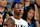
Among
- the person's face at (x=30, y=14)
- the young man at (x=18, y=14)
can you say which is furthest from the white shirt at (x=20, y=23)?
the person's face at (x=30, y=14)

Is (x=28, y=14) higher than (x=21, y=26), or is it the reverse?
(x=28, y=14)

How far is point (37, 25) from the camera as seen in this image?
1.46m

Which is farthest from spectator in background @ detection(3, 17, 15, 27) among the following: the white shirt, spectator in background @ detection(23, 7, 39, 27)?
spectator in background @ detection(23, 7, 39, 27)

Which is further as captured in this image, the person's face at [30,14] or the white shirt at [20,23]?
the person's face at [30,14]

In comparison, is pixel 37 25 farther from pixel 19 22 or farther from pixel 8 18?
pixel 8 18

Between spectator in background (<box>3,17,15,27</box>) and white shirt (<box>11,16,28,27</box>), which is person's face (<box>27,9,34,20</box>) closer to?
white shirt (<box>11,16,28,27</box>)

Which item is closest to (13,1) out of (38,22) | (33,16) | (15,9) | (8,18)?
(15,9)

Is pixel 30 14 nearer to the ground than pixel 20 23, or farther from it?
farther from it

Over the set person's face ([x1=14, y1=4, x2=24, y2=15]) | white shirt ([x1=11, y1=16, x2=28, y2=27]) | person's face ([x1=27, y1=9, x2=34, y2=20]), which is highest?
person's face ([x1=14, y1=4, x2=24, y2=15])

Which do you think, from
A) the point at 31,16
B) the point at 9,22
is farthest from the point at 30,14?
the point at 9,22

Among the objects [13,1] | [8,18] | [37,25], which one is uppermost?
[13,1]

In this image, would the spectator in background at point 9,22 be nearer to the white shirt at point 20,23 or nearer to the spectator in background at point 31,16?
the white shirt at point 20,23

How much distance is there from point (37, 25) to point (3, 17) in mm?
498

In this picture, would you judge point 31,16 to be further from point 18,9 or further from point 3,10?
point 3,10
